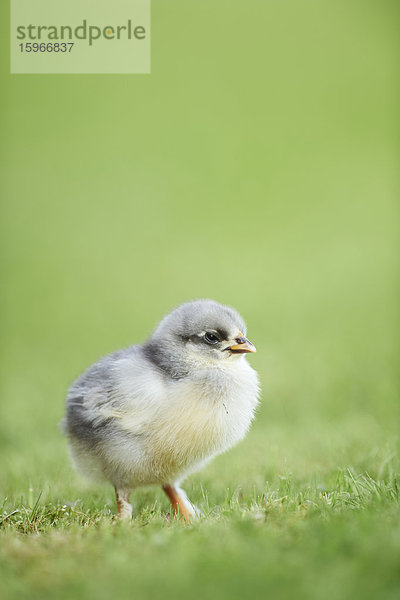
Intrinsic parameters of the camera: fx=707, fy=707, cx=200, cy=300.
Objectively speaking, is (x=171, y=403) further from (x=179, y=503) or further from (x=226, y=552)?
(x=226, y=552)

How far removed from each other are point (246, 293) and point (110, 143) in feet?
15.4

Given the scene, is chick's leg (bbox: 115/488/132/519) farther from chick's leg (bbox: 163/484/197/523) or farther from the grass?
chick's leg (bbox: 163/484/197/523)

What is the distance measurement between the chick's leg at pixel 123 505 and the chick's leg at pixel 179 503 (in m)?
0.27

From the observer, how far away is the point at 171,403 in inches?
158

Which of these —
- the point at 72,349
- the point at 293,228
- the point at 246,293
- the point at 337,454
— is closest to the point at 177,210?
the point at 293,228

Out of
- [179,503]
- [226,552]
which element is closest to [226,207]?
[179,503]

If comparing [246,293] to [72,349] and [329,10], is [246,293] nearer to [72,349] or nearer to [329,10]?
[72,349]

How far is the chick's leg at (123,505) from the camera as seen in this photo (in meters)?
4.09

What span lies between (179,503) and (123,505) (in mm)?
352

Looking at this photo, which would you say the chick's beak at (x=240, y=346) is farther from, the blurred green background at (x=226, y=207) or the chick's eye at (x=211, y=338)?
the blurred green background at (x=226, y=207)

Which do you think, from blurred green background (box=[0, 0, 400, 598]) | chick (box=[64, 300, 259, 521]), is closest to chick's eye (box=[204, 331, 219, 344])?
chick (box=[64, 300, 259, 521])

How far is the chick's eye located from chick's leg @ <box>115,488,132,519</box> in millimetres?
1052

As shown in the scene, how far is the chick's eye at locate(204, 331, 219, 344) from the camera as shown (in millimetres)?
4189

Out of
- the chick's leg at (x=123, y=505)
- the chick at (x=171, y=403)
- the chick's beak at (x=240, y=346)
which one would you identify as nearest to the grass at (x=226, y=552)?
the chick's leg at (x=123, y=505)
